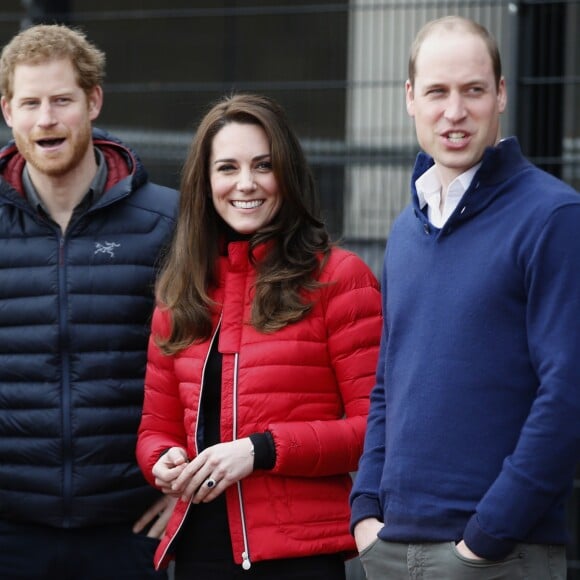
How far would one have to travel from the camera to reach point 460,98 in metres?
3.04

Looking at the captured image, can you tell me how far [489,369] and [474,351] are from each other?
0.17 feet

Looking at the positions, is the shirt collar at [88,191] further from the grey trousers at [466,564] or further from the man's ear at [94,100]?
the grey trousers at [466,564]

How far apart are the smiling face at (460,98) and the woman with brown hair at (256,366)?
1.99 feet

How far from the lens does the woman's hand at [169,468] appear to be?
346cm

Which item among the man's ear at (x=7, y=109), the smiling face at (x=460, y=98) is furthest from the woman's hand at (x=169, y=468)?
the man's ear at (x=7, y=109)

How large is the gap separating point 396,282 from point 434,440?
41cm

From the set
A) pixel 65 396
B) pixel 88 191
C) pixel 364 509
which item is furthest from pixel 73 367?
pixel 364 509

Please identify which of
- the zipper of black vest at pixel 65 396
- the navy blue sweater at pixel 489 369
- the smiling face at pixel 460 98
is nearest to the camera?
the navy blue sweater at pixel 489 369

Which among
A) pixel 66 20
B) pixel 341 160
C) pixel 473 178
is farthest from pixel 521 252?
pixel 66 20

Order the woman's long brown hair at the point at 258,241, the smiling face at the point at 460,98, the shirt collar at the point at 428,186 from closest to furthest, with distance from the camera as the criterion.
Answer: the smiling face at the point at 460,98 < the shirt collar at the point at 428,186 < the woman's long brown hair at the point at 258,241

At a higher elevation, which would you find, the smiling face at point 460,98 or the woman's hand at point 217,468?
the smiling face at point 460,98

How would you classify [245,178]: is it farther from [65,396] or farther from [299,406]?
[65,396]

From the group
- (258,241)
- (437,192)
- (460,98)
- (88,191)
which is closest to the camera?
(460,98)

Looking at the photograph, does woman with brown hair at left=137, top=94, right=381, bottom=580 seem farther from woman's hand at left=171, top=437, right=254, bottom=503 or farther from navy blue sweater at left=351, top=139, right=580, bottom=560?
navy blue sweater at left=351, top=139, right=580, bottom=560
